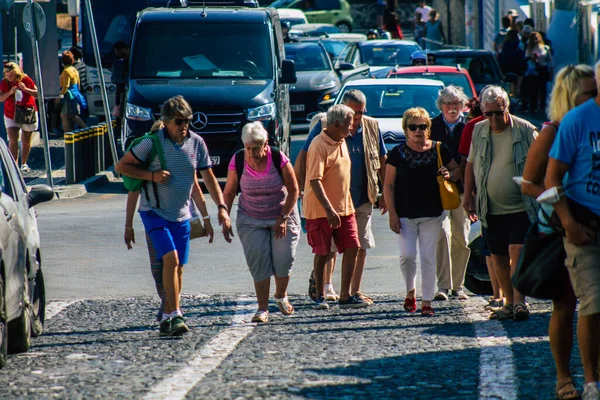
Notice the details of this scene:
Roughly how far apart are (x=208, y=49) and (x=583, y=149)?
13381mm

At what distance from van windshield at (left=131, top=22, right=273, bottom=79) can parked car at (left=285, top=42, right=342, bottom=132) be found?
7.20 metres

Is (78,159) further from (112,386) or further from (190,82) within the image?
(112,386)

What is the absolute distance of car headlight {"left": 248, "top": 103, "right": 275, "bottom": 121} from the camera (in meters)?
18.3

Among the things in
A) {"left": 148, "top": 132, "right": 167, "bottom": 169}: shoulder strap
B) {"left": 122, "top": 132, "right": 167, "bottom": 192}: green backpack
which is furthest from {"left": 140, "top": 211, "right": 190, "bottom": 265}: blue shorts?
{"left": 148, "top": 132, "right": 167, "bottom": 169}: shoulder strap

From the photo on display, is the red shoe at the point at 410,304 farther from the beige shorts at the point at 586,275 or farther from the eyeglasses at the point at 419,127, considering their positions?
the beige shorts at the point at 586,275

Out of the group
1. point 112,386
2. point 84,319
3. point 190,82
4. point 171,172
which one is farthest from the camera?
point 190,82

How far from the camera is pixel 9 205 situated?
7867 millimetres

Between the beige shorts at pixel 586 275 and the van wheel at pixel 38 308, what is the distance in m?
3.98

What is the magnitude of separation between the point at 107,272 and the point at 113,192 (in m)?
7.12

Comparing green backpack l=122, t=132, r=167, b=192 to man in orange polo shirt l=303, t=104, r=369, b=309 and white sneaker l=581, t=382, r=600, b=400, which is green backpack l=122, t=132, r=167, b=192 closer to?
man in orange polo shirt l=303, t=104, r=369, b=309

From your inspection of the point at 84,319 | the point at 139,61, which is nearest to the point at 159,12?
the point at 139,61

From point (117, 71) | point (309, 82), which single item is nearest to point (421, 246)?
point (117, 71)

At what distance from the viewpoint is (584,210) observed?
6039 mm

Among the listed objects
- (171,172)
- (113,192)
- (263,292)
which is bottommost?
(113,192)
